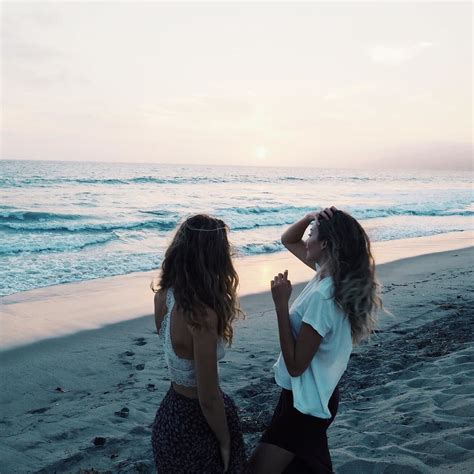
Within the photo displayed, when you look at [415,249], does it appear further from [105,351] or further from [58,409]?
[58,409]

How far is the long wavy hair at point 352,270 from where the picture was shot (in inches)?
97.4

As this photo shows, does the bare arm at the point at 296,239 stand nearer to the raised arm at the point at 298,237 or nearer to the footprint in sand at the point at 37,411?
the raised arm at the point at 298,237

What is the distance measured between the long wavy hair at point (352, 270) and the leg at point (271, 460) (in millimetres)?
625

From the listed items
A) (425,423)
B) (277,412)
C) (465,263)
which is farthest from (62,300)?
(465,263)

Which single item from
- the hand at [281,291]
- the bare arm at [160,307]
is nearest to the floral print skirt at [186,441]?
the bare arm at [160,307]

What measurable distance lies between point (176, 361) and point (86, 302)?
286 inches

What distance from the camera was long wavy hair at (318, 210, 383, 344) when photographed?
97.4 inches

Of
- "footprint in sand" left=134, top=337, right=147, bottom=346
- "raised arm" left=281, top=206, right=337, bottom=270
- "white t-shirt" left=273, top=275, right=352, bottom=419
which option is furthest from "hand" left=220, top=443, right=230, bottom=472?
"footprint in sand" left=134, top=337, right=147, bottom=346

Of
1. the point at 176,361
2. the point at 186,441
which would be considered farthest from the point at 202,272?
the point at 186,441

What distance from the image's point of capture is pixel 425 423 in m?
4.20

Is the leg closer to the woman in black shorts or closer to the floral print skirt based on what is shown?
the woman in black shorts

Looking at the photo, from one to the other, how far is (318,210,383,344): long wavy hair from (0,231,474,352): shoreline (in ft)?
18.1

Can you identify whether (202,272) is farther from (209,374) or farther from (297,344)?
(297,344)

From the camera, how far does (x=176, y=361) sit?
90.1 inches
